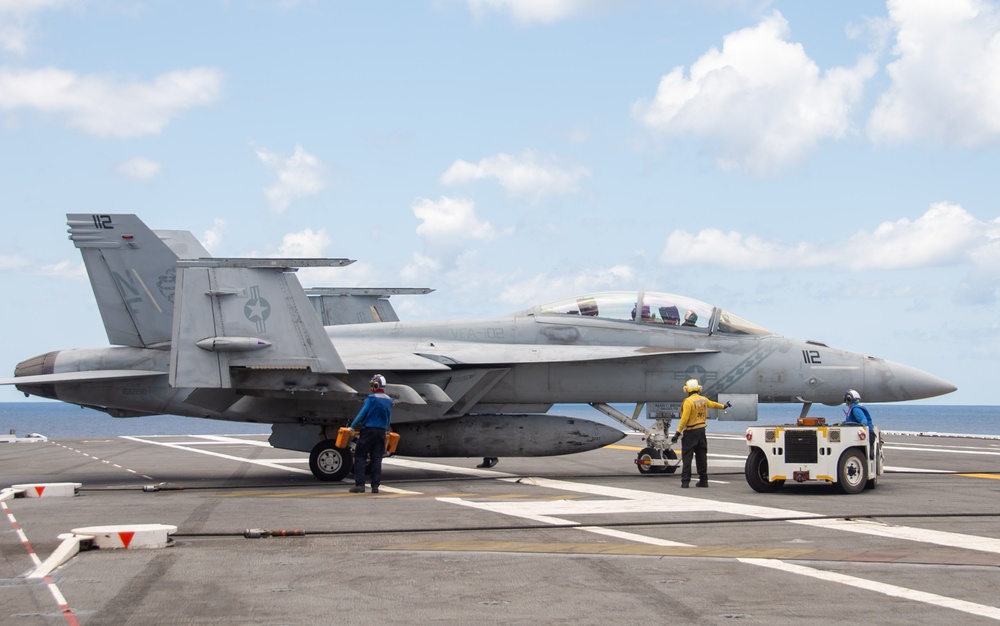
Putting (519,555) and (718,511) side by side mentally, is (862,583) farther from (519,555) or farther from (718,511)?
(718,511)

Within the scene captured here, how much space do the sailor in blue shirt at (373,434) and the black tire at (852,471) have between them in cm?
640

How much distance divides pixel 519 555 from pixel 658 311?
408 inches

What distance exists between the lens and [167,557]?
28.0 ft

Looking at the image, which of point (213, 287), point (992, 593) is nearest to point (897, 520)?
point (992, 593)

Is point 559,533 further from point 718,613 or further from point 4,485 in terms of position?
point 4,485

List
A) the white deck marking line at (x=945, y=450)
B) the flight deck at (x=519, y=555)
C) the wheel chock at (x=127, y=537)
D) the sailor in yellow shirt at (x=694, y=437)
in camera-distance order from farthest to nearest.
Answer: the white deck marking line at (x=945, y=450) → the sailor in yellow shirt at (x=694, y=437) → the wheel chock at (x=127, y=537) → the flight deck at (x=519, y=555)

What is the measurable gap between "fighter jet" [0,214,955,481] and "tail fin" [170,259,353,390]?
0.33 m

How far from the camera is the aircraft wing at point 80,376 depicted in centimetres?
1728

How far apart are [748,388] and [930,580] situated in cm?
1083

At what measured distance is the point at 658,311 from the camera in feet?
60.5

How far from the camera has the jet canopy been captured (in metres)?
18.4

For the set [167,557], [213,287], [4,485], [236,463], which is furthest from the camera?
[236,463]

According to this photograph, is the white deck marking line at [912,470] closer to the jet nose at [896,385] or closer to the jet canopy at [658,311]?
the jet nose at [896,385]

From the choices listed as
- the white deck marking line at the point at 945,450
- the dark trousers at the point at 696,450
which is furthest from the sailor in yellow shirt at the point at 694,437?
the white deck marking line at the point at 945,450
